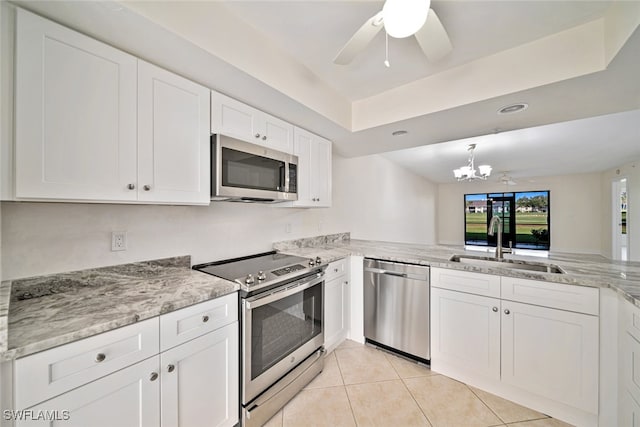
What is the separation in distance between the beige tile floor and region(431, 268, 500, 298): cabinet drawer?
0.77 m

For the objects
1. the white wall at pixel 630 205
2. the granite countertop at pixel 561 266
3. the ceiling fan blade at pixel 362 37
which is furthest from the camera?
the white wall at pixel 630 205

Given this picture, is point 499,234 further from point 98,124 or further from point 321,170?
point 98,124

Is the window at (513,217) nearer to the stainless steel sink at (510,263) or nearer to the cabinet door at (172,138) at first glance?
the stainless steel sink at (510,263)

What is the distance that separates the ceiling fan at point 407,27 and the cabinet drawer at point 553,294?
1591mm

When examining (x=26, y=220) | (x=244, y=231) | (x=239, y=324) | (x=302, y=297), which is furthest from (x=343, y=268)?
(x=26, y=220)

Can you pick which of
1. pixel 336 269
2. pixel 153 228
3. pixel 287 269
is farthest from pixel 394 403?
pixel 153 228

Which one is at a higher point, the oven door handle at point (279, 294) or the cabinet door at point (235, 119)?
the cabinet door at point (235, 119)

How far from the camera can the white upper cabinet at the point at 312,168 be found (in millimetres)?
2238

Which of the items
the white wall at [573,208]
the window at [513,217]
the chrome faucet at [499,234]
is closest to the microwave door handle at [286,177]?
the chrome faucet at [499,234]

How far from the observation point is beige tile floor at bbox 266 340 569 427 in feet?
5.12

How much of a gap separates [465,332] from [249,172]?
82.4 inches

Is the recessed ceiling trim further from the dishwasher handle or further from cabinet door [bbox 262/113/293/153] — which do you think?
cabinet door [bbox 262/113/293/153]

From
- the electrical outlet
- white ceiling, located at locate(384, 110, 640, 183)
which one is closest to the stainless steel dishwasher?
the electrical outlet

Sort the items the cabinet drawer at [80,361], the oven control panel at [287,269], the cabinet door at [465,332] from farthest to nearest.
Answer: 1. the cabinet door at [465,332]
2. the oven control panel at [287,269]
3. the cabinet drawer at [80,361]
